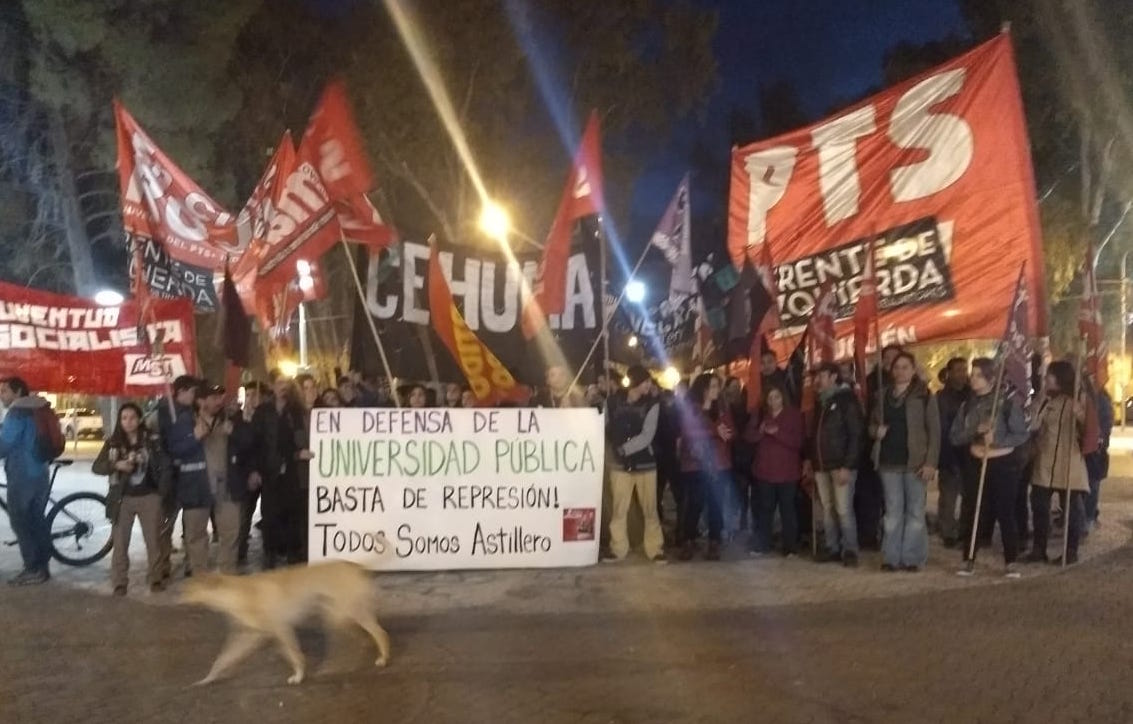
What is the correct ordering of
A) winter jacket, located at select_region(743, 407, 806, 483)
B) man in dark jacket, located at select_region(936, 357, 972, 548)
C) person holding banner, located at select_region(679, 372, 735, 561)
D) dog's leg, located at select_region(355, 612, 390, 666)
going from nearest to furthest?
dog's leg, located at select_region(355, 612, 390, 666) → winter jacket, located at select_region(743, 407, 806, 483) → person holding banner, located at select_region(679, 372, 735, 561) → man in dark jacket, located at select_region(936, 357, 972, 548)

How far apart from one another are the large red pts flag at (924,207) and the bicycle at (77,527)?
269 inches

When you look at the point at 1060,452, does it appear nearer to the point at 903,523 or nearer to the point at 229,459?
the point at 903,523

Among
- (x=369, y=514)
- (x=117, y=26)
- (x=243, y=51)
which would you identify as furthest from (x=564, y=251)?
(x=243, y=51)

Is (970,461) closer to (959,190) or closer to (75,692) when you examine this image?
(959,190)

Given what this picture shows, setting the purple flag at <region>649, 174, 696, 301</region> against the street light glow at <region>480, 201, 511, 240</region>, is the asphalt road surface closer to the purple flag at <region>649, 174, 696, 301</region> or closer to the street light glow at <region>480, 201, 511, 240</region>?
the purple flag at <region>649, 174, 696, 301</region>

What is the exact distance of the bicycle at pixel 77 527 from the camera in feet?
36.2

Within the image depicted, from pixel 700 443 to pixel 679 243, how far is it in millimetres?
2099

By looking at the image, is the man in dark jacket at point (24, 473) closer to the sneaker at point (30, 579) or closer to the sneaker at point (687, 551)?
the sneaker at point (30, 579)

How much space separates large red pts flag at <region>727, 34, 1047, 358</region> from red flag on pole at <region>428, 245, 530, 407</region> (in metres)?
2.78

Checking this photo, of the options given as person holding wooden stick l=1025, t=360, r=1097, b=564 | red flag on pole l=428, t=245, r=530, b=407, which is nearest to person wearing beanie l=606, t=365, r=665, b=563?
red flag on pole l=428, t=245, r=530, b=407

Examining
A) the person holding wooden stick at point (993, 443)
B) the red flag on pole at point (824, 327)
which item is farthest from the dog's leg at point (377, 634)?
the red flag on pole at point (824, 327)

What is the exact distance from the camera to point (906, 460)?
10.2m

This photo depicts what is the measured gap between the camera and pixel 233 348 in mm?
10742

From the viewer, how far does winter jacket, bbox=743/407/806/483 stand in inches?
428
